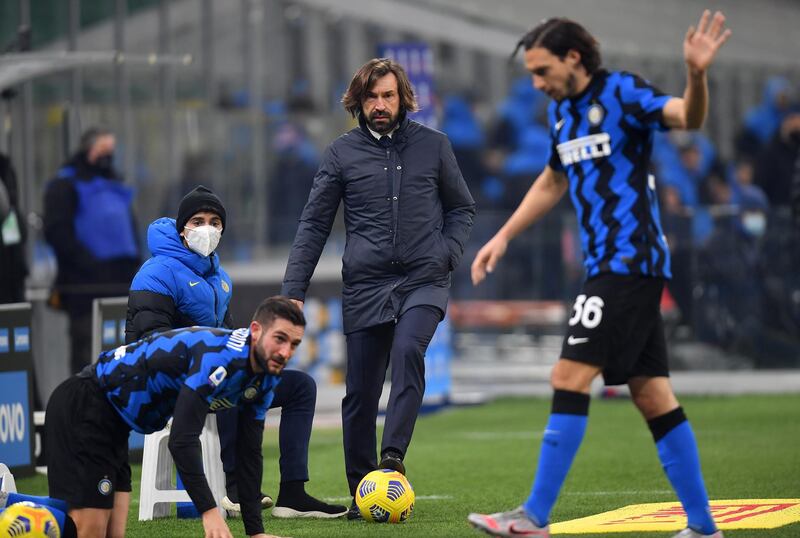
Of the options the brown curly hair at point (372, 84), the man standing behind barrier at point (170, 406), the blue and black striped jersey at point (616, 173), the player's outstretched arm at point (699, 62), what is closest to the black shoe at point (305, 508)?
the man standing behind barrier at point (170, 406)

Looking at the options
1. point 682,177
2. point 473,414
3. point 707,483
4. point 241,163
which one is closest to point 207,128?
point 241,163

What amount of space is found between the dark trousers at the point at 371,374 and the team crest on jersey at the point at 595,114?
1.98 meters

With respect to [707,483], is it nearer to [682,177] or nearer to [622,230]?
[622,230]

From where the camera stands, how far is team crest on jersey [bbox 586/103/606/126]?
6531mm

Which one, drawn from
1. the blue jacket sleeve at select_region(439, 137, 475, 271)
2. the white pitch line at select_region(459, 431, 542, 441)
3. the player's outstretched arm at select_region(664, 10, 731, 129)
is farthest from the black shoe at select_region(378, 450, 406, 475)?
the white pitch line at select_region(459, 431, 542, 441)

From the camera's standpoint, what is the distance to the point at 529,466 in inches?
431

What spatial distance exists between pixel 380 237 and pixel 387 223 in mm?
78

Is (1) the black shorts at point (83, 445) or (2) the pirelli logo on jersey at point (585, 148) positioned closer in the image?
(2) the pirelli logo on jersey at point (585, 148)

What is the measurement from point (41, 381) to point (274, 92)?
30.9 feet

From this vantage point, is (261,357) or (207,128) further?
(207,128)

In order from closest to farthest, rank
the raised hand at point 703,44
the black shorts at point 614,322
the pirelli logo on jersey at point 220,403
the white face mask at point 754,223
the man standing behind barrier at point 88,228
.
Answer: the raised hand at point 703,44, the black shorts at point 614,322, the pirelli logo on jersey at point 220,403, the man standing behind barrier at point 88,228, the white face mask at point 754,223

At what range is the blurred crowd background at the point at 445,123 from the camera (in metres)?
17.1

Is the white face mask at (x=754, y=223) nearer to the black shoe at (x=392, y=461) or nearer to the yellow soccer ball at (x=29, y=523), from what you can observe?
the black shoe at (x=392, y=461)

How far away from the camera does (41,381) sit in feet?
47.0
